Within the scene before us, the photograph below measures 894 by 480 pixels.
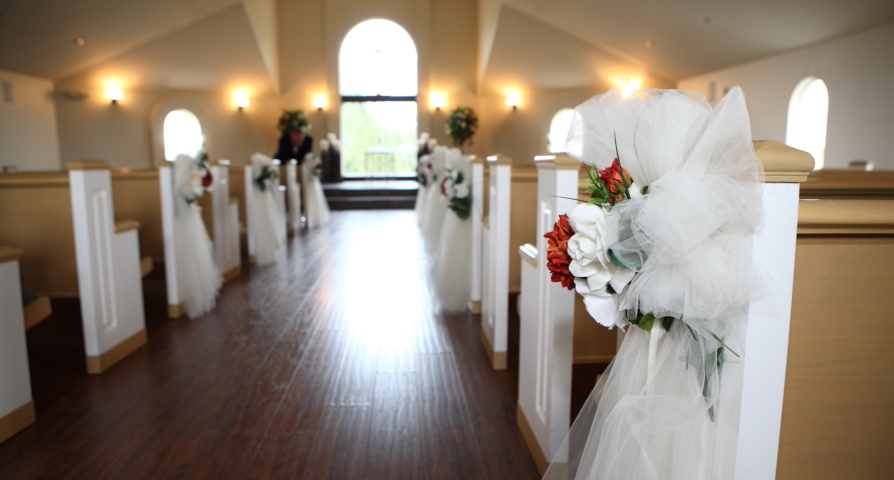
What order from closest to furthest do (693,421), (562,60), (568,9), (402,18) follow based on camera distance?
(693,421) → (568,9) → (562,60) → (402,18)

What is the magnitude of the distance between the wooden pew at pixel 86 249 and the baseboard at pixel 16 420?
0.56 m

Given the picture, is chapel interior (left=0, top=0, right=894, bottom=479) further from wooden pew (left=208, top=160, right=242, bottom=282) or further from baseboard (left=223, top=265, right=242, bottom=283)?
wooden pew (left=208, top=160, right=242, bottom=282)

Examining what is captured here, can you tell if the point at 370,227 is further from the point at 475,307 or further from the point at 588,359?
the point at 588,359

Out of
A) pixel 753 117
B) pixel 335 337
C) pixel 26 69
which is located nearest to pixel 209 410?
pixel 335 337

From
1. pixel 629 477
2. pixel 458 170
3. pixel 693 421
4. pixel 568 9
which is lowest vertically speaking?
pixel 629 477

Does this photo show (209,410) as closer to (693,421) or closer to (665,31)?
(693,421)

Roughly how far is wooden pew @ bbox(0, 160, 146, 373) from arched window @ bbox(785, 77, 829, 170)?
25.5 feet

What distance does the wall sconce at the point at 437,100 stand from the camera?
12692 mm

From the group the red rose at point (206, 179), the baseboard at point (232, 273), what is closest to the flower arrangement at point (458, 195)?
the red rose at point (206, 179)

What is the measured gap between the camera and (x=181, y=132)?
11984 mm

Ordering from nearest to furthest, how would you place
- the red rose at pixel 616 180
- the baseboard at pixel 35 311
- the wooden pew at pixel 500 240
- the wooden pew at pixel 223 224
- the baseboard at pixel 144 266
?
the red rose at pixel 616 180, the baseboard at pixel 35 311, the wooden pew at pixel 500 240, the baseboard at pixel 144 266, the wooden pew at pixel 223 224

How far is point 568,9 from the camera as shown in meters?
9.87

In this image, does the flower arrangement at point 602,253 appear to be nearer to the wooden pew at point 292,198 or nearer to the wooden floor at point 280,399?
the wooden floor at point 280,399

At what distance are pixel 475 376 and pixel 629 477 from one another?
6.15 feet
